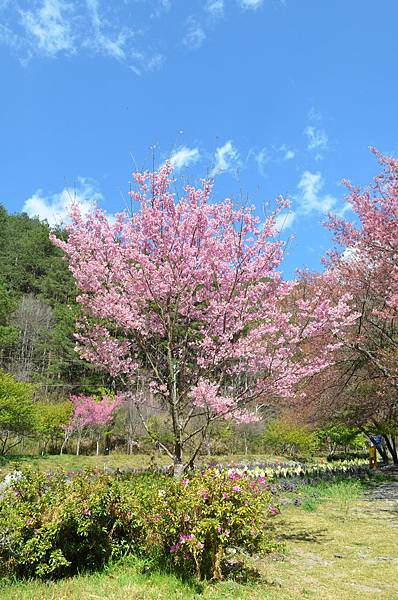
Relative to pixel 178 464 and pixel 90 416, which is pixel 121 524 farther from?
pixel 90 416

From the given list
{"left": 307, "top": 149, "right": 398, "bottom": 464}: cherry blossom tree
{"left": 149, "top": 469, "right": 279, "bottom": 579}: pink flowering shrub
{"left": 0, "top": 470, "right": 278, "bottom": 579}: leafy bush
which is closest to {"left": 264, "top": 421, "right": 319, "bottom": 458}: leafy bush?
{"left": 307, "top": 149, "right": 398, "bottom": 464}: cherry blossom tree

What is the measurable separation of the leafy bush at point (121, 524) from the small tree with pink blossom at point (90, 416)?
21.7 meters

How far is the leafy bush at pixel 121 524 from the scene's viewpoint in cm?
410

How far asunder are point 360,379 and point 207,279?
762 centimetres

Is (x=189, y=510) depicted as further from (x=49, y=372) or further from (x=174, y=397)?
(x=49, y=372)

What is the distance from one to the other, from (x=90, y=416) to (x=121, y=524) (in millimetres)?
23038

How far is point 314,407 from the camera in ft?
42.9

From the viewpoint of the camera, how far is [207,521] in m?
3.96

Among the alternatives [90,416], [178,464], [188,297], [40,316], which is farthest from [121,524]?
[40,316]

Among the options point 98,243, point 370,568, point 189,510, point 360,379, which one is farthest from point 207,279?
point 360,379

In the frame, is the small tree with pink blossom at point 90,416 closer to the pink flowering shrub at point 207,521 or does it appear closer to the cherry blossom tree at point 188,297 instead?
the cherry blossom tree at point 188,297

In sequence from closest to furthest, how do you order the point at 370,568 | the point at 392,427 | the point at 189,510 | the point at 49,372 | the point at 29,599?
1. the point at 29,599
2. the point at 189,510
3. the point at 370,568
4. the point at 392,427
5. the point at 49,372

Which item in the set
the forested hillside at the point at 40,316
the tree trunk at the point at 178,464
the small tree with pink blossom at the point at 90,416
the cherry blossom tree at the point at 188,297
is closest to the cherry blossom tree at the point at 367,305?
the cherry blossom tree at the point at 188,297

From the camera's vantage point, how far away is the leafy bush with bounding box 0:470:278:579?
4.10 m
